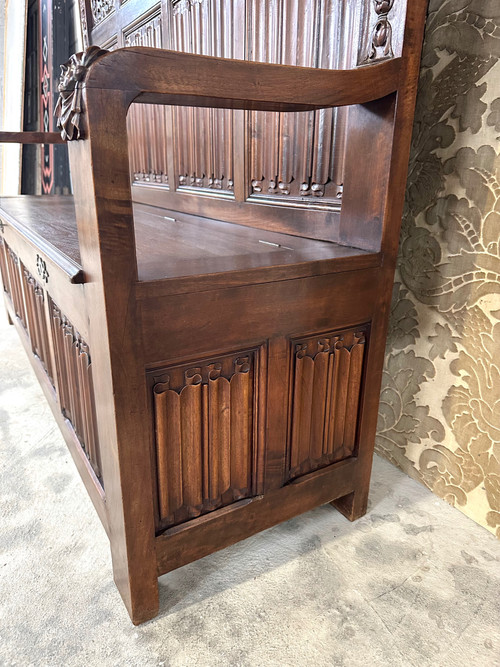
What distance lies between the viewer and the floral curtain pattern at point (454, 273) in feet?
4.08

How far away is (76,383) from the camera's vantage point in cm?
142

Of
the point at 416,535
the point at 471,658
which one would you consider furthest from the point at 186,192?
the point at 471,658

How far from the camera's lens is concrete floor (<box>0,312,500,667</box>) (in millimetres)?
1059

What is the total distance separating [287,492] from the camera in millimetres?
1299

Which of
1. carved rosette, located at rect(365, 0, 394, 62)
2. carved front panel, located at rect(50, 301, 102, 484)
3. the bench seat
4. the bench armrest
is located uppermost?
carved rosette, located at rect(365, 0, 394, 62)

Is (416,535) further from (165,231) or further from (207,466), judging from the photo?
(165,231)

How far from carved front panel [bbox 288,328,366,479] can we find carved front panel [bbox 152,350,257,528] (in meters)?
0.13

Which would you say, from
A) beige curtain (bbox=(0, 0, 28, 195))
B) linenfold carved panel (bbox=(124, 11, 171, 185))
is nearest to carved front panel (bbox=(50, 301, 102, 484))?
linenfold carved panel (bbox=(124, 11, 171, 185))

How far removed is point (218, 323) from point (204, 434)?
28 centimetres

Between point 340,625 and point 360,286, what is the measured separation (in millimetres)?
794

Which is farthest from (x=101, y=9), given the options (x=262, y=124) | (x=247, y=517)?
(x=247, y=517)

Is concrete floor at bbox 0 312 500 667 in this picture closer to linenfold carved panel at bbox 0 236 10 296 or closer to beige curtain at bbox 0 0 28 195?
linenfold carved panel at bbox 0 236 10 296

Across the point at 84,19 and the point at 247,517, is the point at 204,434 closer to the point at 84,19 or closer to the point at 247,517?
the point at 247,517

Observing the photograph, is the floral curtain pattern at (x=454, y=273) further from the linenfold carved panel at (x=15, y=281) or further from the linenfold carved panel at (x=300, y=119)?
the linenfold carved panel at (x=15, y=281)
